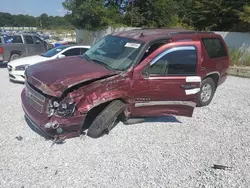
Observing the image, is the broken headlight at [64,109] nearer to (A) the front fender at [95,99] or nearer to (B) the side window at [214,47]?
(A) the front fender at [95,99]

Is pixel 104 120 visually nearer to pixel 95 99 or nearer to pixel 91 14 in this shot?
pixel 95 99

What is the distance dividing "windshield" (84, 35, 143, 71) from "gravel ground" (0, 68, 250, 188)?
1233mm

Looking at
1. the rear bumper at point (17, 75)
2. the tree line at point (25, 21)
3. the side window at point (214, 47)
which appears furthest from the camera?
the tree line at point (25, 21)

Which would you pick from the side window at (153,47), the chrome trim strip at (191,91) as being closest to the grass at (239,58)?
the chrome trim strip at (191,91)

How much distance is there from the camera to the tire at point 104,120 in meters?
3.98

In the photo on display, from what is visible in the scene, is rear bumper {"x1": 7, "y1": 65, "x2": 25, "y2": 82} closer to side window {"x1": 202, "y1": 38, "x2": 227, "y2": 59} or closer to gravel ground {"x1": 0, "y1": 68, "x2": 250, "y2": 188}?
gravel ground {"x1": 0, "y1": 68, "x2": 250, "y2": 188}

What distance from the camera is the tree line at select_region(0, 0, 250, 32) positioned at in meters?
18.5

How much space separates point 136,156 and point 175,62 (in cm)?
199

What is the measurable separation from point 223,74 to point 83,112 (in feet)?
14.0

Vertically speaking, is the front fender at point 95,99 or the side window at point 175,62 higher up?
the side window at point 175,62

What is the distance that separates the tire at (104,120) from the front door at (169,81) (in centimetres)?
39

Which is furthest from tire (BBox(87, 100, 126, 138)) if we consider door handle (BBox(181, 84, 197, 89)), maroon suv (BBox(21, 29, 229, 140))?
door handle (BBox(181, 84, 197, 89))

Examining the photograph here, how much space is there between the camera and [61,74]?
3930 mm

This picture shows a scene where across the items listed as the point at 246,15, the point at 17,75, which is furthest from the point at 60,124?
A: the point at 246,15
